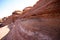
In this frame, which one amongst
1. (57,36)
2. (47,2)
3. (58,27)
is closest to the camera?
(57,36)

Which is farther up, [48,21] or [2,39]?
[48,21]

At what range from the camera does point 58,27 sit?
238 centimetres

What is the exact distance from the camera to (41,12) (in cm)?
327

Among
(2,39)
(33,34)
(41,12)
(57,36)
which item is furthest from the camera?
(2,39)

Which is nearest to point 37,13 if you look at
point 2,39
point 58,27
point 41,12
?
point 41,12

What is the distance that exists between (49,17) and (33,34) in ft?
1.79

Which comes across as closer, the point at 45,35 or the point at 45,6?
the point at 45,35

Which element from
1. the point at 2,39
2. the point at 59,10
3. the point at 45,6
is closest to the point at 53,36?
the point at 59,10

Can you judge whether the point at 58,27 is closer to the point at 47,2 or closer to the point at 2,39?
the point at 47,2

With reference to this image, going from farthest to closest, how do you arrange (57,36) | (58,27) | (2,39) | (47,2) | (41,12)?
1. (2,39)
2. (41,12)
3. (47,2)
4. (58,27)
5. (57,36)

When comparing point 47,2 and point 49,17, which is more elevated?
point 47,2

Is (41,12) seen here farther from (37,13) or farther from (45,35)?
(45,35)

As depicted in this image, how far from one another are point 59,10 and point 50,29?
21.8 inches

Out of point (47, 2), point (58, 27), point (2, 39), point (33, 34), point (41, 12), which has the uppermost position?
point (47, 2)
